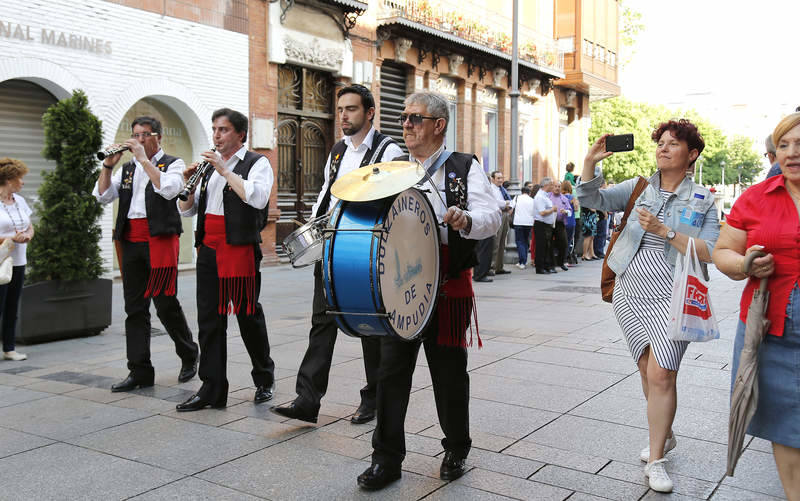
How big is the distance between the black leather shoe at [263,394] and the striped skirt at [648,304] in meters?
2.53

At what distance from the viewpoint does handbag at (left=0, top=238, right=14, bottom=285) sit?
23.6 ft

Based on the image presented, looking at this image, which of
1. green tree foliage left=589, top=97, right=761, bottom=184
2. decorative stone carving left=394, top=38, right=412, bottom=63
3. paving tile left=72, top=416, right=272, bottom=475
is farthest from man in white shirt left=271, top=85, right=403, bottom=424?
green tree foliage left=589, top=97, right=761, bottom=184

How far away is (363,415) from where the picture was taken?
16.6ft

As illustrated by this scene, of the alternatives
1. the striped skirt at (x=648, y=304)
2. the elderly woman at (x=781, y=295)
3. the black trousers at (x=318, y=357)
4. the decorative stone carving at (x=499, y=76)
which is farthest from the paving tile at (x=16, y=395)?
the decorative stone carving at (x=499, y=76)

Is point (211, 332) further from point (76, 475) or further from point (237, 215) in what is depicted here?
point (76, 475)

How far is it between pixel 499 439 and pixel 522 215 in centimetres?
1211

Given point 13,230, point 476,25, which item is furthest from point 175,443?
point 476,25

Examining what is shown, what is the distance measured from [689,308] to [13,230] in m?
6.24

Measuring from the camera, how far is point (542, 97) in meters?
29.9

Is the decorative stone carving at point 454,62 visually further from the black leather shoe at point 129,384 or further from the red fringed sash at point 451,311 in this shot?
the red fringed sash at point 451,311

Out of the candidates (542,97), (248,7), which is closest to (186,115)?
(248,7)

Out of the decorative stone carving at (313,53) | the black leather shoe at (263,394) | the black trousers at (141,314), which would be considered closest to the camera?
the black leather shoe at (263,394)

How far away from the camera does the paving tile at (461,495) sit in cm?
377

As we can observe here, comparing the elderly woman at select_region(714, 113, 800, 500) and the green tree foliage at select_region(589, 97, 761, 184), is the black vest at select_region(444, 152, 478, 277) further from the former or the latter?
the green tree foliage at select_region(589, 97, 761, 184)
